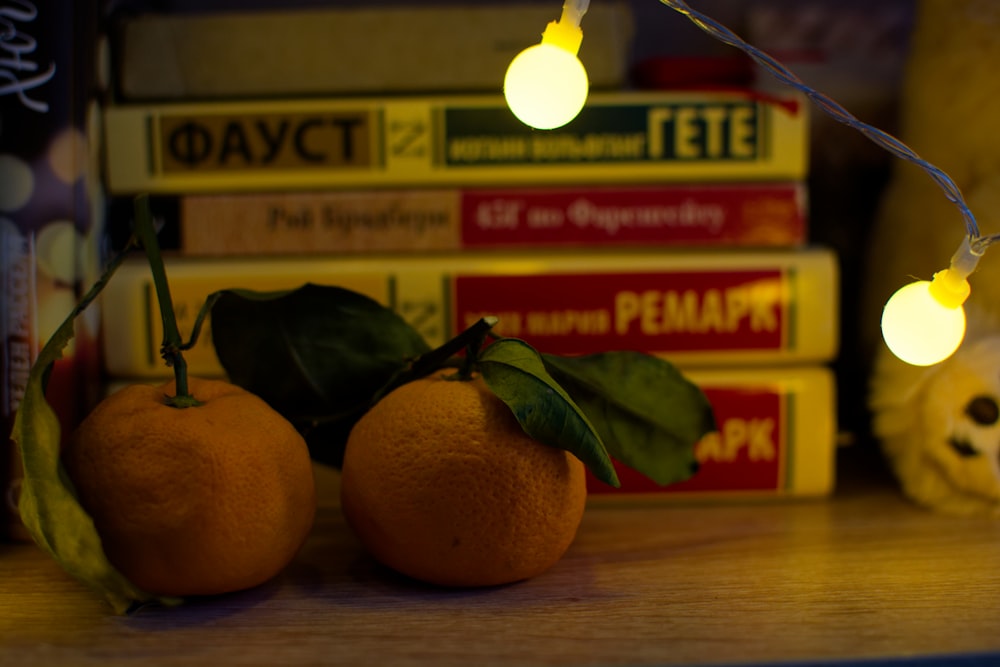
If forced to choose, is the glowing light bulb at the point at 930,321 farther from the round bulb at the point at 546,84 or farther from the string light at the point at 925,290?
the round bulb at the point at 546,84

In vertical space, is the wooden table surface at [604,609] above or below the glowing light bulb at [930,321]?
below

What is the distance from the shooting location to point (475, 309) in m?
0.57

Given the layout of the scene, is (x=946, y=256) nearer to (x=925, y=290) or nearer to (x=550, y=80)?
(x=925, y=290)

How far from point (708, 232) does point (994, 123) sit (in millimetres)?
205

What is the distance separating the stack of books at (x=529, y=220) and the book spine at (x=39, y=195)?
46 mm

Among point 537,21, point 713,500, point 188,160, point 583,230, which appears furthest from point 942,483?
point 188,160

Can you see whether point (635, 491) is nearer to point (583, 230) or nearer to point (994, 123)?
point (583, 230)

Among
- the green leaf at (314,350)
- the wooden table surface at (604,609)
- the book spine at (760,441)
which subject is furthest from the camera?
the book spine at (760,441)

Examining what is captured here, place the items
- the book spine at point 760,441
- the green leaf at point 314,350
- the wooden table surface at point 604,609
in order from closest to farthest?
the wooden table surface at point 604,609, the green leaf at point 314,350, the book spine at point 760,441

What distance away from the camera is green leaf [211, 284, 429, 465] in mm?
476

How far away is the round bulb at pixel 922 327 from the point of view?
426 millimetres

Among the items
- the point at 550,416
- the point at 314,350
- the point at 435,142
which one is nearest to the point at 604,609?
the point at 550,416

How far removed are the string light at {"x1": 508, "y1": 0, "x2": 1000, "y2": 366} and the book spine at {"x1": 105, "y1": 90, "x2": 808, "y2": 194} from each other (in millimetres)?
141

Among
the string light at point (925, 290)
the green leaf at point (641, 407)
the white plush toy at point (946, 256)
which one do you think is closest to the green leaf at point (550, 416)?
the green leaf at point (641, 407)
